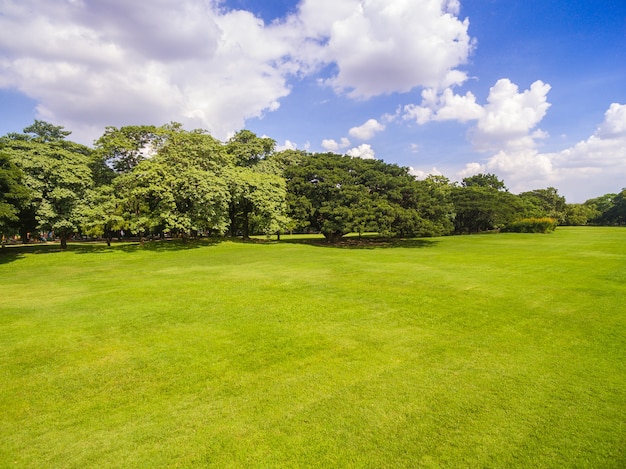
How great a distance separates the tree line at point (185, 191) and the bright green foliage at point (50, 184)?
80mm

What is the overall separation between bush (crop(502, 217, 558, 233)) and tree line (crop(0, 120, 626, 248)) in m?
24.1

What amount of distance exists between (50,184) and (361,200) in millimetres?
26885

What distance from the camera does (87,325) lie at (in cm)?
900

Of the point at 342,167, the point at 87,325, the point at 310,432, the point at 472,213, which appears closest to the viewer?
the point at 310,432

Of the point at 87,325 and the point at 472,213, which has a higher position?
the point at 472,213

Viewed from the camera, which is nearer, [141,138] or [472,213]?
[141,138]

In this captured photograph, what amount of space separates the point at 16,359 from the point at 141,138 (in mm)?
31992

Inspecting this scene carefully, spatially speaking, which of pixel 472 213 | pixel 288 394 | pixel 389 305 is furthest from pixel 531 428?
pixel 472 213

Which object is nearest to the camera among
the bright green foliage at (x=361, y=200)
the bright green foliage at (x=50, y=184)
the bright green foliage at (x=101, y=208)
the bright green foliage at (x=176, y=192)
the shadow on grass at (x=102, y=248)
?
the bright green foliage at (x=50, y=184)

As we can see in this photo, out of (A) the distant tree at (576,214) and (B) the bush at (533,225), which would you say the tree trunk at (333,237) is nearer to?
(B) the bush at (533,225)

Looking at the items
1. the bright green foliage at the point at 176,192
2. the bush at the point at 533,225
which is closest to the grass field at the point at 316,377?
the bright green foliage at the point at 176,192

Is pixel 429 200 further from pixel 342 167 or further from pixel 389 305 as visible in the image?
pixel 389 305

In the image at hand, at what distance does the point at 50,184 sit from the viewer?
85.2 feet

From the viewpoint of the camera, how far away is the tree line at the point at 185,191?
84.7 feet
